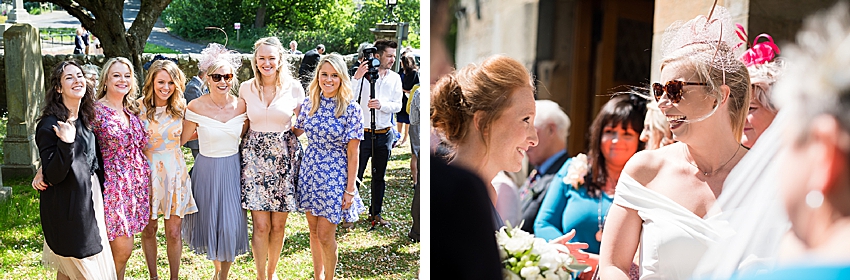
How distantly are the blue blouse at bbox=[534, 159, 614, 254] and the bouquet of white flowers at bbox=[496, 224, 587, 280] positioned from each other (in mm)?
55

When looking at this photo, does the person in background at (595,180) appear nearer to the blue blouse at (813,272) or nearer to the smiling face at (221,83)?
the blue blouse at (813,272)

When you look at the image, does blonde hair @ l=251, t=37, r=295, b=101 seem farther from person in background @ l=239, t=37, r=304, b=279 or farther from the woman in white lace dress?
the woman in white lace dress

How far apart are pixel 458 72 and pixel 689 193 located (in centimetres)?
79

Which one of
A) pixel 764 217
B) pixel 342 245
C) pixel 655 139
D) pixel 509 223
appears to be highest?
pixel 655 139

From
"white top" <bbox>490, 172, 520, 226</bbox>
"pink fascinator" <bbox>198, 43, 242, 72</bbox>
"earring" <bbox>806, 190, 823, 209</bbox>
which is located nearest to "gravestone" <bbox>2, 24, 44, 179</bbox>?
"pink fascinator" <bbox>198, 43, 242, 72</bbox>

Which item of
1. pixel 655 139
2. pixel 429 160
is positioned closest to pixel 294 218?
pixel 429 160

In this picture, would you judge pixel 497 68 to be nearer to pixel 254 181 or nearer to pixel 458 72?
pixel 458 72

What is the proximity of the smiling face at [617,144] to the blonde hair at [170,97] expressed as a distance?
2235 mm

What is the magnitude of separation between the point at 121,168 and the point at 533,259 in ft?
6.88

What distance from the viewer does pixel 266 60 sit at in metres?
3.61

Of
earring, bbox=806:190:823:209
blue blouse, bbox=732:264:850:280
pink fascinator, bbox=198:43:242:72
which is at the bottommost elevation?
blue blouse, bbox=732:264:850:280

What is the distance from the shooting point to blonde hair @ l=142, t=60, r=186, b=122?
353cm

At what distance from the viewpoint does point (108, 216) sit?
3354 millimetres

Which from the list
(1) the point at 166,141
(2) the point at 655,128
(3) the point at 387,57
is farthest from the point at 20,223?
(2) the point at 655,128
